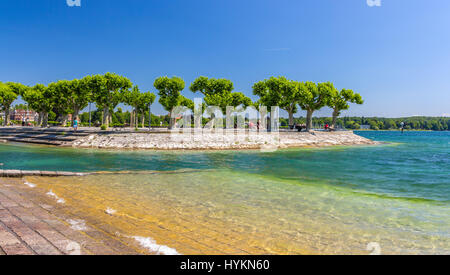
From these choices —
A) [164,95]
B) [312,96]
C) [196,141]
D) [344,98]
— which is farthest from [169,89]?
[344,98]

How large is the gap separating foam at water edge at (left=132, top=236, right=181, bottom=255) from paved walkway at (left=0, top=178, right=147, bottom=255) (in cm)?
20

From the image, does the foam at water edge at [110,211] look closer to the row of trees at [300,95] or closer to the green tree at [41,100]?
the row of trees at [300,95]

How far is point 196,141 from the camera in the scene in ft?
127

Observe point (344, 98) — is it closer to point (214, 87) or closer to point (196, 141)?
point (214, 87)

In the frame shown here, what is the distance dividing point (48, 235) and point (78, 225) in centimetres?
111

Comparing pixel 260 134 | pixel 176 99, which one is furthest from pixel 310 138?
pixel 176 99

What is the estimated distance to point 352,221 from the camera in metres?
7.46

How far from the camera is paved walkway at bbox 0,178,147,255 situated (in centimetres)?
434

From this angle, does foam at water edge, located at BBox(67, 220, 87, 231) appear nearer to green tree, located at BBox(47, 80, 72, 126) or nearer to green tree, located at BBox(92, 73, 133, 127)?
green tree, located at BBox(92, 73, 133, 127)

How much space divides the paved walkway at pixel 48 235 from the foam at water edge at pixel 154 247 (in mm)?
196

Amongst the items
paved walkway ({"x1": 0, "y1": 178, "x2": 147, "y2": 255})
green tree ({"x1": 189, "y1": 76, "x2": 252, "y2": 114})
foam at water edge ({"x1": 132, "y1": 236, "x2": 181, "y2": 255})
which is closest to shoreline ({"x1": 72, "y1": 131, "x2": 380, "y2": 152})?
green tree ({"x1": 189, "y1": 76, "x2": 252, "y2": 114})
